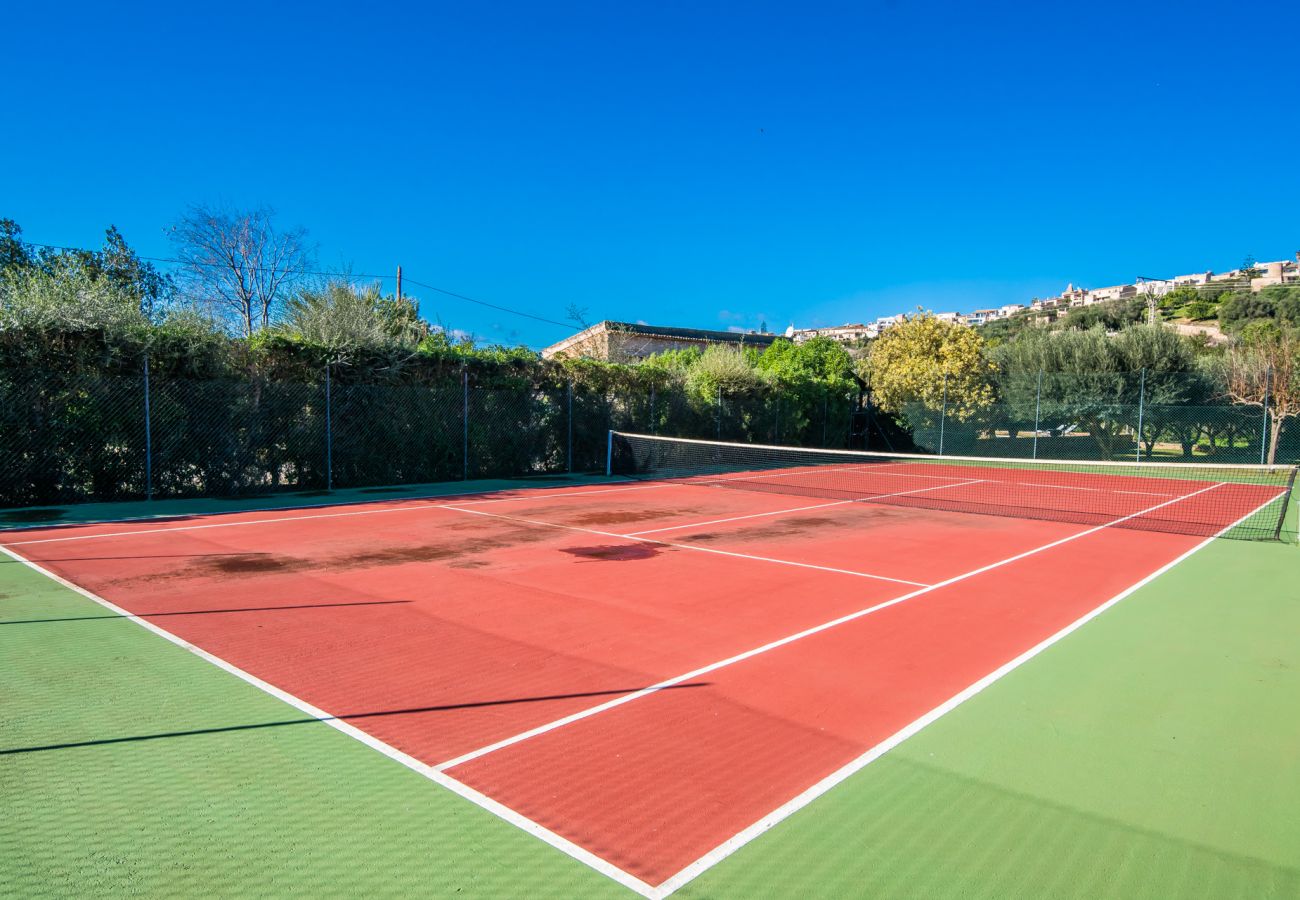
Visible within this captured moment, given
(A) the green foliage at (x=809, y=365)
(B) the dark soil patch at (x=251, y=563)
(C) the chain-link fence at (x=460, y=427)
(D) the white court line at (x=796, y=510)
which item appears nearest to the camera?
(B) the dark soil patch at (x=251, y=563)

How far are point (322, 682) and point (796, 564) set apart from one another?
516 centimetres

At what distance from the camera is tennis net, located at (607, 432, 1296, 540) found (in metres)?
12.5

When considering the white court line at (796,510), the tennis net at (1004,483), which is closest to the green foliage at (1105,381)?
the tennis net at (1004,483)

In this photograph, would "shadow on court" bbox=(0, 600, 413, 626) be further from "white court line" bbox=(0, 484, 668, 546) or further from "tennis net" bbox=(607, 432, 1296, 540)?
"tennis net" bbox=(607, 432, 1296, 540)

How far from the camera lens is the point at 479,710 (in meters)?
4.16

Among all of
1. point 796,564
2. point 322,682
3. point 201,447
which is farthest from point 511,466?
point 322,682

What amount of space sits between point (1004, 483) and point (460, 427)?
45.5ft

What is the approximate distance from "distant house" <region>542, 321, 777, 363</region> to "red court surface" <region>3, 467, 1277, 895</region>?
26200 mm

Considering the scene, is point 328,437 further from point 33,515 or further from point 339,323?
point 33,515

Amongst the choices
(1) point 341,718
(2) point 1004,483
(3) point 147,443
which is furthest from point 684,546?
(2) point 1004,483

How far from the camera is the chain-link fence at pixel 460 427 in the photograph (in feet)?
39.5

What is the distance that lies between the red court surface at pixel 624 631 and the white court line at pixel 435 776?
16 millimetres

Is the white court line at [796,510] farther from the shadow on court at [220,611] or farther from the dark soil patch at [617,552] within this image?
the shadow on court at [220,611]

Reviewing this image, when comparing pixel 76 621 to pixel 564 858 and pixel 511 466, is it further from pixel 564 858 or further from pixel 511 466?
pixel 511 466
